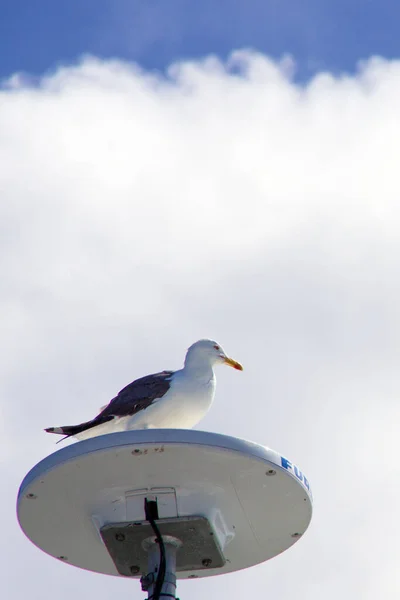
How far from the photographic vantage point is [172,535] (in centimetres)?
529

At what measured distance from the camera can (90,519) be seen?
5469 millimetres

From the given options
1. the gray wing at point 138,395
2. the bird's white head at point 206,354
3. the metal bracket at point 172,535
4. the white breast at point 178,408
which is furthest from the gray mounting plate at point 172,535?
the bird's white head at point 206,354

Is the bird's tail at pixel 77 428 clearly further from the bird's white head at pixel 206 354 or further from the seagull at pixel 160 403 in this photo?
the bird's white head at pixel 206 354

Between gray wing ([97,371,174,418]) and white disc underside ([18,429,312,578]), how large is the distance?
1341mm

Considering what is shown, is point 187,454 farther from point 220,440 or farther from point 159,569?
point 159,569

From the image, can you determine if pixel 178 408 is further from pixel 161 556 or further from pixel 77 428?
pixel 161 556

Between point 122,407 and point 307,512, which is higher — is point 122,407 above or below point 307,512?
above

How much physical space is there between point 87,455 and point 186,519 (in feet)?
2.17

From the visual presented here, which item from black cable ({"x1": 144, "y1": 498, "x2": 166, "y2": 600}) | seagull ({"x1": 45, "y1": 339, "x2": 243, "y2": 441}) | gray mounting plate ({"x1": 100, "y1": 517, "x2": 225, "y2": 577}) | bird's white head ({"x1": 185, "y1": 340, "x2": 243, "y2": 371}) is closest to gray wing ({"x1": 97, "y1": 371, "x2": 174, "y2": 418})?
seagull ({"x1": 45, "y1": 339, "x2": 243, "y2": 441})

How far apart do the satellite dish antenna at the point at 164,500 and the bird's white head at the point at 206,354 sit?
1.92 m

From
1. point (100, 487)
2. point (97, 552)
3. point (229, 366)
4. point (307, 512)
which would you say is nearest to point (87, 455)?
point (100, 487)

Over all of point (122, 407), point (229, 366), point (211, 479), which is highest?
point (229, 366)

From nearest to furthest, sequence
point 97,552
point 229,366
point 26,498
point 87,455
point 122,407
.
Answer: point 87,455 → point 26,498 → point 97,552 → point 122,407 → point 229,366

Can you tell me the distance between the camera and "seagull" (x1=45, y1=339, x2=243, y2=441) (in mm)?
6797
